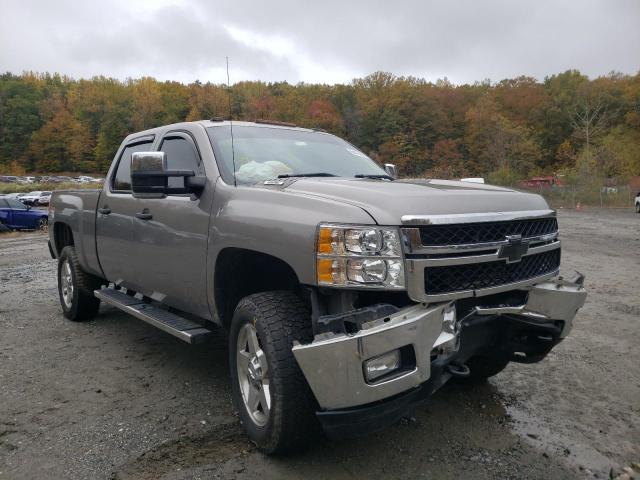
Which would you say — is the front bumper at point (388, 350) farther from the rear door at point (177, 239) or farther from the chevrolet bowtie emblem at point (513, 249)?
the rear door at point (177, 239)

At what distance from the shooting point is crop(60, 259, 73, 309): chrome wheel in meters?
5.83

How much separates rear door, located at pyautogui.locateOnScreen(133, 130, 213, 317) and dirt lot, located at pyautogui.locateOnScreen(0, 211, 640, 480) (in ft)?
2.35

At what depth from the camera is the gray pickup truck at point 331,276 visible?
2.35 meters

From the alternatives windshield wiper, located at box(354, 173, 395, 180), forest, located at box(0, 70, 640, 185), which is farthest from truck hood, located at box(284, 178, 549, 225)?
forest, located at box(0, 70, 640, 185)

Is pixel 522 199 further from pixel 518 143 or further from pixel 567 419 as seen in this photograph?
pixel 518 143

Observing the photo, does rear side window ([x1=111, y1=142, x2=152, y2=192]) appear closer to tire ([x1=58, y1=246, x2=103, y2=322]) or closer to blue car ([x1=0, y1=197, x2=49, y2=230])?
tire ([x1=58, y1=246, x2=103, y2=322])

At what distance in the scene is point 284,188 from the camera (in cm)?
299

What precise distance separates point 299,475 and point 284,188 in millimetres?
1559

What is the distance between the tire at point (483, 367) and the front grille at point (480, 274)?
90 cm

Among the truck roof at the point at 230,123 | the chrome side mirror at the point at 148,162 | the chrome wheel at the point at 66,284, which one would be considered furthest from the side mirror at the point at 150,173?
the chrome wheel at the point at 66,284

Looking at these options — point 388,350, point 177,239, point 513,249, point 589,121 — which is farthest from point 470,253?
point 589,121

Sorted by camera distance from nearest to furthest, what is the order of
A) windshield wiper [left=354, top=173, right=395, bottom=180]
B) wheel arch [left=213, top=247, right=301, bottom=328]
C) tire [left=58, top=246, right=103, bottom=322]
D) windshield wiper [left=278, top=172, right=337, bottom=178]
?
wheel arch [left=213, top=247, right=301, bottom=328] < windshield wiper [left=278, top=172, right=337, bottom=178] < windshield wiper [left=354, top=173, right=395, bottom=180] < tire [left=58, top=246, right=103, bottom=322]

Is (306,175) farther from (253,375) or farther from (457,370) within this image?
(457,370)

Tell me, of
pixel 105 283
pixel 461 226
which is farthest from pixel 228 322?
pixel 105 283
